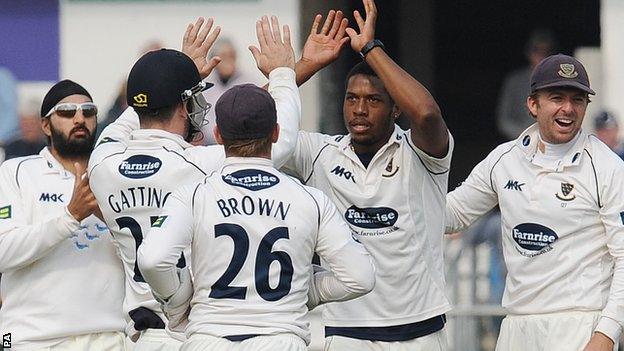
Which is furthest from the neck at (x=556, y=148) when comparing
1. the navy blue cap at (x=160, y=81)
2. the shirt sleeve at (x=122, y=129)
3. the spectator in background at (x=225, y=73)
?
the spectator in background at (x=225, y=73)

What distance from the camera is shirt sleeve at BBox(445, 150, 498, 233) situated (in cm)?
761

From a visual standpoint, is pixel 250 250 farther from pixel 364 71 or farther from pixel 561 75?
pixel 561 75

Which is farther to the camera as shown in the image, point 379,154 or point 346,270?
point 379,154

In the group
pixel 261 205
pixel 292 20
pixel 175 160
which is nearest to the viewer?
pixel 261 205

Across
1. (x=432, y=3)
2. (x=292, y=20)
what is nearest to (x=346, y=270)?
(x=292, y=20)

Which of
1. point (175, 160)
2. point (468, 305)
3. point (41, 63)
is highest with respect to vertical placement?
point (175, 160)

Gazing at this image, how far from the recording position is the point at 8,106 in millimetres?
14352

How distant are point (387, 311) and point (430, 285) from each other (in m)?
0.25

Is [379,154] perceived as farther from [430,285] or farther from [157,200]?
[157,200]

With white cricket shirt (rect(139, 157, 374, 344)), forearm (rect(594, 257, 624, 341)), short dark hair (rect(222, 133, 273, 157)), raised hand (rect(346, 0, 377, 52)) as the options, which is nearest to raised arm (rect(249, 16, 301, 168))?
raised hand (rect(346, 0, 377, 52))

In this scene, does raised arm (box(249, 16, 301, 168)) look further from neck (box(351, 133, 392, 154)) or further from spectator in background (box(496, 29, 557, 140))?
spectator in background (box(496, 29, 557, 140))

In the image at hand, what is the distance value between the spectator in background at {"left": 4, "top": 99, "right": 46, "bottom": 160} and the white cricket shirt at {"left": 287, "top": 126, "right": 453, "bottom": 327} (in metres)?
6.36

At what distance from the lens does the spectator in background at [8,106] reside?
559 inches

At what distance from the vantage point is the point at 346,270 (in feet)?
20.3
